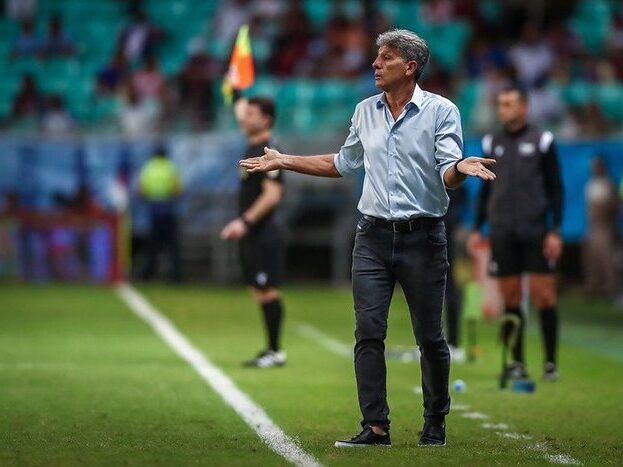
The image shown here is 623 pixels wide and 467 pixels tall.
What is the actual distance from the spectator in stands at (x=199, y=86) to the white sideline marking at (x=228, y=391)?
18.7 ft

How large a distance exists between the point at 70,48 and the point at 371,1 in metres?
5.54

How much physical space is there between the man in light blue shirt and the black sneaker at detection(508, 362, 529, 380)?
395 centimetres

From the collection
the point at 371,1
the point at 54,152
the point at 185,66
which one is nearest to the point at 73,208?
the point at 54,152

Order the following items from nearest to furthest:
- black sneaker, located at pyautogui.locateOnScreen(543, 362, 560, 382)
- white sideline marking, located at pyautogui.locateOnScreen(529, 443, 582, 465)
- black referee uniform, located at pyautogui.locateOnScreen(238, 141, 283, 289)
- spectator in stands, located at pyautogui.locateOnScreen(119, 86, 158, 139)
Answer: white sideline marking, located at pyautogui.locateOnScreen(529, 443, 582, 465)
black sneaker, located at pyautogui.locateOnScreen(543, 362, 560, 382)
black referee uniform, located at pyautogui.locateOnScreen(238, 141, 283, 289)
spectator in stands, located at pyautogui.locateOnScreen(119, 86, 158, 139)

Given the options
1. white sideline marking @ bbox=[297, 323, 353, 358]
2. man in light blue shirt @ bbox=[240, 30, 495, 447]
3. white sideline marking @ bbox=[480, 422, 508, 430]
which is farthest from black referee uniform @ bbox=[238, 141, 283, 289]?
man in light blue shirt @ bbox=[240, 30, 495, 447]

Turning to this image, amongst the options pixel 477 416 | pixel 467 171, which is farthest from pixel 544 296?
pixel 467 171

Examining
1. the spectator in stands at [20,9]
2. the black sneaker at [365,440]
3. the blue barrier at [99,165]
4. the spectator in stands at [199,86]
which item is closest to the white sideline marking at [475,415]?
the black sneaker at [365,440]

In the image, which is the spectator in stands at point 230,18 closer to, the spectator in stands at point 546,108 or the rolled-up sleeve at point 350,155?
the spectator in stands at point 546,108

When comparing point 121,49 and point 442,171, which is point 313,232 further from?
point 442,171

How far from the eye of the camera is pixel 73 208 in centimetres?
2506

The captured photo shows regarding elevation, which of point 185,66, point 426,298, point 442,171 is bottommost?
point 426,298

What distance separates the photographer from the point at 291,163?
8609mm

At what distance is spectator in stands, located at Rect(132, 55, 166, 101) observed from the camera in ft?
85.4

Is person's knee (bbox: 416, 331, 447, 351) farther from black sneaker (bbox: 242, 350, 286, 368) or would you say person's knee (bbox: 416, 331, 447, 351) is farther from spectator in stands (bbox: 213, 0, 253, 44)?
spectator in stands (bbox: 213, 0, 253, 44)
